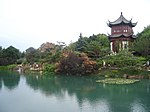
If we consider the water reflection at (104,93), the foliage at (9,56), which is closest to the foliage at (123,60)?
the water reflection at (104,93)

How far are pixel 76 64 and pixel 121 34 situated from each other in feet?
39.9

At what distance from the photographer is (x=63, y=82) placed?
116 feet

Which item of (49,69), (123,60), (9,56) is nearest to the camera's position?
(123,60)

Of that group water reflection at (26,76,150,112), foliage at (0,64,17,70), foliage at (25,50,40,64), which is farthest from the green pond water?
foliage at (0,64,17,70)

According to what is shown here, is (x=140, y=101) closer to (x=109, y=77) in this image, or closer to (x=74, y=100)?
(x=74, y=100)

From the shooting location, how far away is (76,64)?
41000 mm

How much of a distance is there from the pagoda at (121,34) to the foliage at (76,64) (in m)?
8.73

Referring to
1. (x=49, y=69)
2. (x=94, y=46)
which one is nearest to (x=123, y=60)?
(x=94, y=46)

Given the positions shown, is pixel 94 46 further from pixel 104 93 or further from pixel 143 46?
pixel 104 93

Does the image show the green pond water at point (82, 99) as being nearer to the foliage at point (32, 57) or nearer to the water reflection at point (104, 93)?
the water reflection at point (104, 93)

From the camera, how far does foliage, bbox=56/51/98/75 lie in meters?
40.6

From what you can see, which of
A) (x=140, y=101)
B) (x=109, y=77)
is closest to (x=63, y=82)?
(x=109, y=77)

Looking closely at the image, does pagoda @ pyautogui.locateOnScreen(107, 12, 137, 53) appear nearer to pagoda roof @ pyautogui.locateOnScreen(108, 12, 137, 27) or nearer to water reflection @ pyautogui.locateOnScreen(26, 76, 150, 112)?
pagoda roof @ pyautogui.locateOnScreen(108, 12, 137, 27)

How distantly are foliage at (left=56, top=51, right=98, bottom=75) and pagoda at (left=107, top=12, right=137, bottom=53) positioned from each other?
873 centimetres
